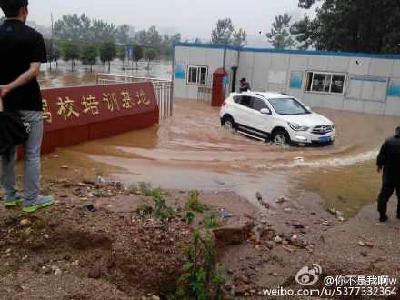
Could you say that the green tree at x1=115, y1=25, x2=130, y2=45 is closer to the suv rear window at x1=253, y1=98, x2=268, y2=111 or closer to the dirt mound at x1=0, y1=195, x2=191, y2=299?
the suv rear window at x1=253, y1=98, x2=268, y2=111

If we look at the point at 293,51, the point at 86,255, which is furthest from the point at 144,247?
the point at 293,51

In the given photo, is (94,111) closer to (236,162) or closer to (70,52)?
(236,162)

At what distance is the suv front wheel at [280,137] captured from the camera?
13242 mm

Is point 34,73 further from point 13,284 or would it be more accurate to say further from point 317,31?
point 317,31

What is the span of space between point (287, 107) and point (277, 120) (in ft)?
3.17

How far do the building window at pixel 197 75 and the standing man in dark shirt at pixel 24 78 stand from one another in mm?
22175

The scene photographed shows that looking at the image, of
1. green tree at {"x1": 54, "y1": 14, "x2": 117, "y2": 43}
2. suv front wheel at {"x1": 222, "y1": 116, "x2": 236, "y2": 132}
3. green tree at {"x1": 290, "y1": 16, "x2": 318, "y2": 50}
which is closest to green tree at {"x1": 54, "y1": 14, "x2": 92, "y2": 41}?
green tree at {"x1": 54, "y1": 14, "x2": 117, "y2": 43}

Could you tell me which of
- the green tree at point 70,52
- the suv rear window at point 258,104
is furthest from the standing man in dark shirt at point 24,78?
the green tree at point 70,52

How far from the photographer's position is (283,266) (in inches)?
197

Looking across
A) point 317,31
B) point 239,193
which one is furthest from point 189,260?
point 317,31

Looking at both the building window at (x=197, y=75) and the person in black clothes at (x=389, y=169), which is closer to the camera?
the person in black clothes at (x=389, y=169)

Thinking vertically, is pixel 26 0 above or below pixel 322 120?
above

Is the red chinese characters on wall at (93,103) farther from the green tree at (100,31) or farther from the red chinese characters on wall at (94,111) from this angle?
the green tree at (100,31)

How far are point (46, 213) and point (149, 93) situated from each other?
1044 cm
